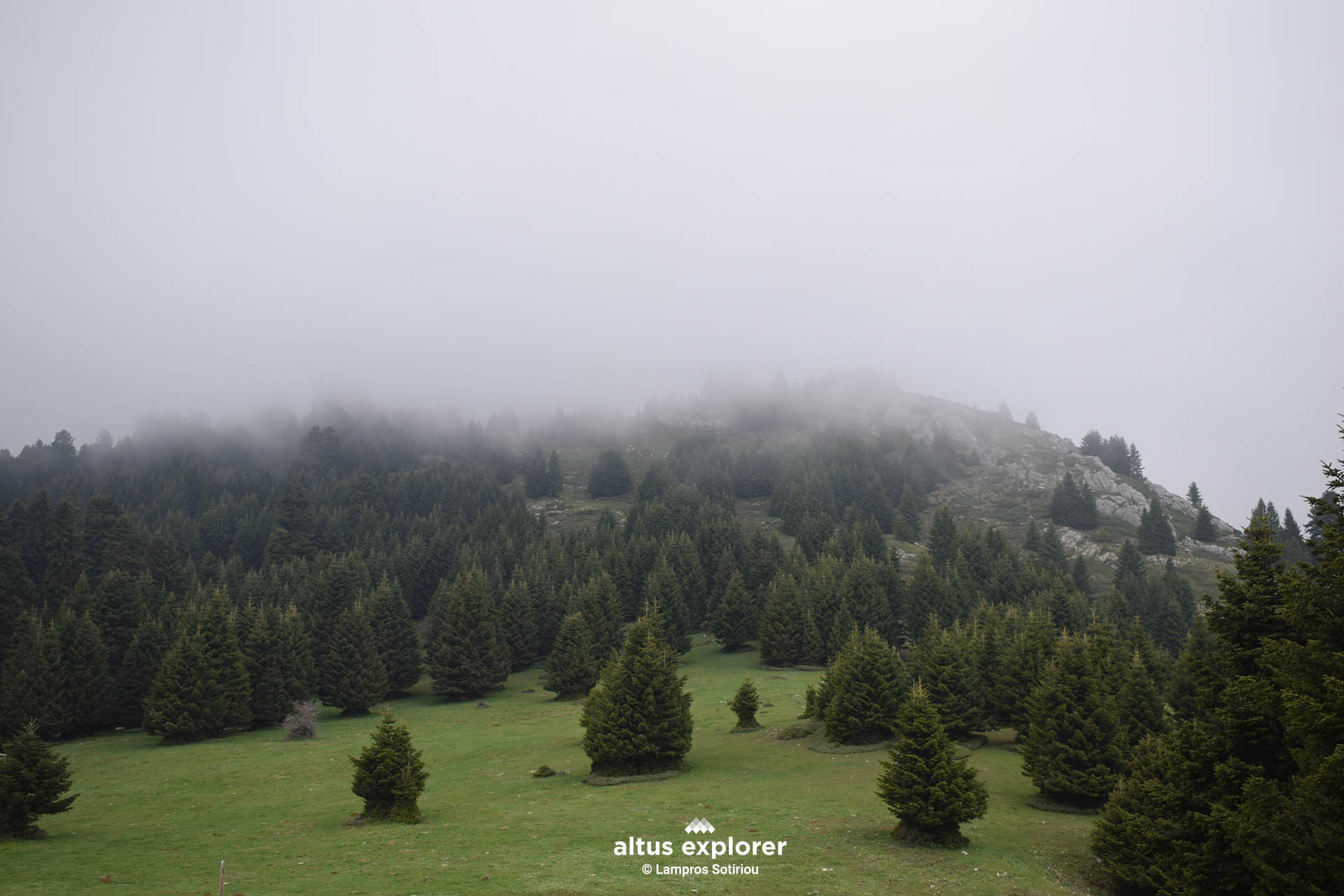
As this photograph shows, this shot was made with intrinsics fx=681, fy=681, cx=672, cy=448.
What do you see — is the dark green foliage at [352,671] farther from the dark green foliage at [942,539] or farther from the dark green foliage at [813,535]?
the dark green foliage at [942,539]

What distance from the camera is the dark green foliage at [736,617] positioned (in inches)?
3735

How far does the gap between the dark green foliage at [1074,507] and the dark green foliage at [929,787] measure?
16515cm

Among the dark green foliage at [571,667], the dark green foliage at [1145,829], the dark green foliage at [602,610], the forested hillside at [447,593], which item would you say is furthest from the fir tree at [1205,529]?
the dark green foliage at [1145,829]

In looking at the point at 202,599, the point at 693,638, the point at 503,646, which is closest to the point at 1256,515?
the point at 503,646

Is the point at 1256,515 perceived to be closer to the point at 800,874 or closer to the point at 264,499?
the point at 800,874

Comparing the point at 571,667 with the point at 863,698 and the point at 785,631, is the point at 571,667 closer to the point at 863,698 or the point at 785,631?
the point at 785,631

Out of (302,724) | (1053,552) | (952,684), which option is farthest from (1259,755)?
(1053,552)

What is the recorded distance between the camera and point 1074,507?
557 feet

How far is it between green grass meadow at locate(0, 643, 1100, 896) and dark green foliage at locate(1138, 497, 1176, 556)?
4768 inches

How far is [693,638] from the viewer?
4289 inches

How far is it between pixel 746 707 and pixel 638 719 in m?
13.8

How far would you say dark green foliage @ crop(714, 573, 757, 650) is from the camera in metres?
94.9

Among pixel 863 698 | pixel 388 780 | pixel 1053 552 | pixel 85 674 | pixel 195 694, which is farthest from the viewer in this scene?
pixel 1053 552

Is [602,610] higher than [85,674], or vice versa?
[85,674]
